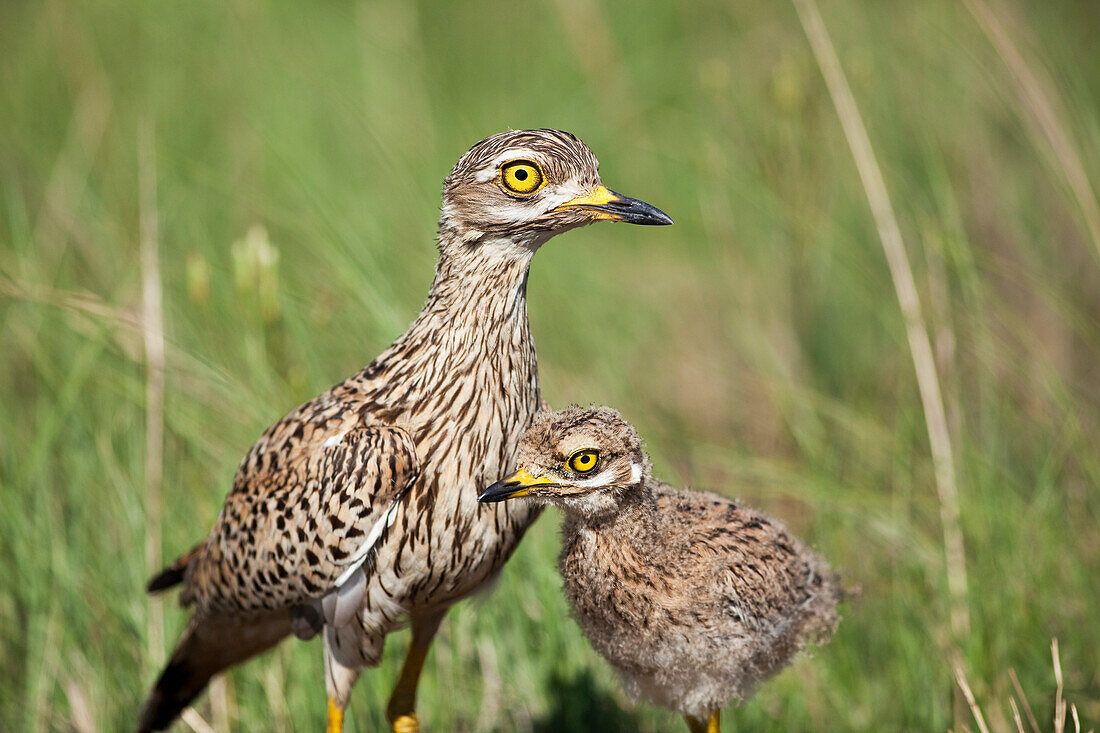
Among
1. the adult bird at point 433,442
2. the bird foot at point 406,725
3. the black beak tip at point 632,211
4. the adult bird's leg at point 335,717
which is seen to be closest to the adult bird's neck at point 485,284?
the adult bird at point 433,442

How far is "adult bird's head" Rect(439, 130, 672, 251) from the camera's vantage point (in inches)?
138

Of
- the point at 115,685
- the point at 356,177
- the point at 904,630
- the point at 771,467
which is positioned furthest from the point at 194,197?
the point at 904,630

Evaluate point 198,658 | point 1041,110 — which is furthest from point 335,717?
point 1041,110

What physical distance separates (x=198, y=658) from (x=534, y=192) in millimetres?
2222

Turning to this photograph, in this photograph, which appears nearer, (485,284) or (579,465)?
(579,465)

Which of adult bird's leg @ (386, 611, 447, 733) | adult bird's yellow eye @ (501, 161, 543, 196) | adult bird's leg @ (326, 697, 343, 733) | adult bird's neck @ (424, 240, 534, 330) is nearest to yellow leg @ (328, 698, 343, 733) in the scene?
adult bird's leg @ (326, 697, 343, 733)

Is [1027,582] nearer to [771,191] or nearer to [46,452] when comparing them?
[771,191]

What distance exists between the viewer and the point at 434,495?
11.9 ft

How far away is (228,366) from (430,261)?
1.26 meters

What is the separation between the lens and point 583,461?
3.47 metres

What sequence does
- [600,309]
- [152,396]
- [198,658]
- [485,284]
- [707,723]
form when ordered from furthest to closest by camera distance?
[600,309], [152,396], [198,658], [707,723], [485,284]

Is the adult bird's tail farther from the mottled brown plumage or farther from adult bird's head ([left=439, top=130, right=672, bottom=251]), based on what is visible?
adult bird's head ([left=439, top=130, right=672, bottom=251])

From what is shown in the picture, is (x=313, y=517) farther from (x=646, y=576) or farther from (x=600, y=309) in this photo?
(x=600, y=309)

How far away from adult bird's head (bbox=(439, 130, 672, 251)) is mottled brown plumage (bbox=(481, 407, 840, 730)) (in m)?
0.58
